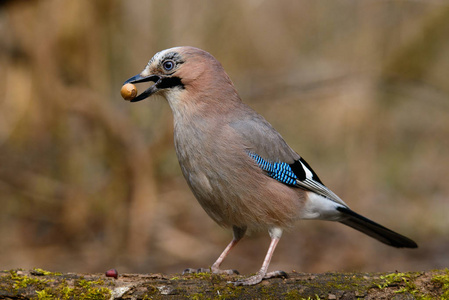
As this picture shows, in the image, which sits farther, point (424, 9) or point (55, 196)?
point (424, 9)

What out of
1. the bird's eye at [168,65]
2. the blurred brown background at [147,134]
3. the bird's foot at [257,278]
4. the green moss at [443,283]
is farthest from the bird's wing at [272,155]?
the blurred brown background at [147,134]

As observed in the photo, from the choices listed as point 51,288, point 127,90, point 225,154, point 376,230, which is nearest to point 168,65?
point 127,90

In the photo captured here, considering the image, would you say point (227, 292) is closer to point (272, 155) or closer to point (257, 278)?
point (257, 278)

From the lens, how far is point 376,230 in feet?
16.5

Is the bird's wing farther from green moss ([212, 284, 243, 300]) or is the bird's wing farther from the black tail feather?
green moss ([212, 284, 243, 300])

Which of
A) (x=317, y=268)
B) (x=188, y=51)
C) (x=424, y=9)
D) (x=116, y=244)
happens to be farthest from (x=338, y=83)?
(x=188, y=51)

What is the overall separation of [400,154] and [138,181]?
4.78 m

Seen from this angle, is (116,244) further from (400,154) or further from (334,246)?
(400,154)

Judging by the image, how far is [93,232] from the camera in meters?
7.87

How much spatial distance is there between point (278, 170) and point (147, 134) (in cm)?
357

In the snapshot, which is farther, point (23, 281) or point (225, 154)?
point (225, 154)

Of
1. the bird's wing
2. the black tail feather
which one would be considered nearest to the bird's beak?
the bird's wing

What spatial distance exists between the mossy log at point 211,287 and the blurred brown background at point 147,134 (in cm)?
366

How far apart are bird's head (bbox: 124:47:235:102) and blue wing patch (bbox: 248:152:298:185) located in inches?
24.4
